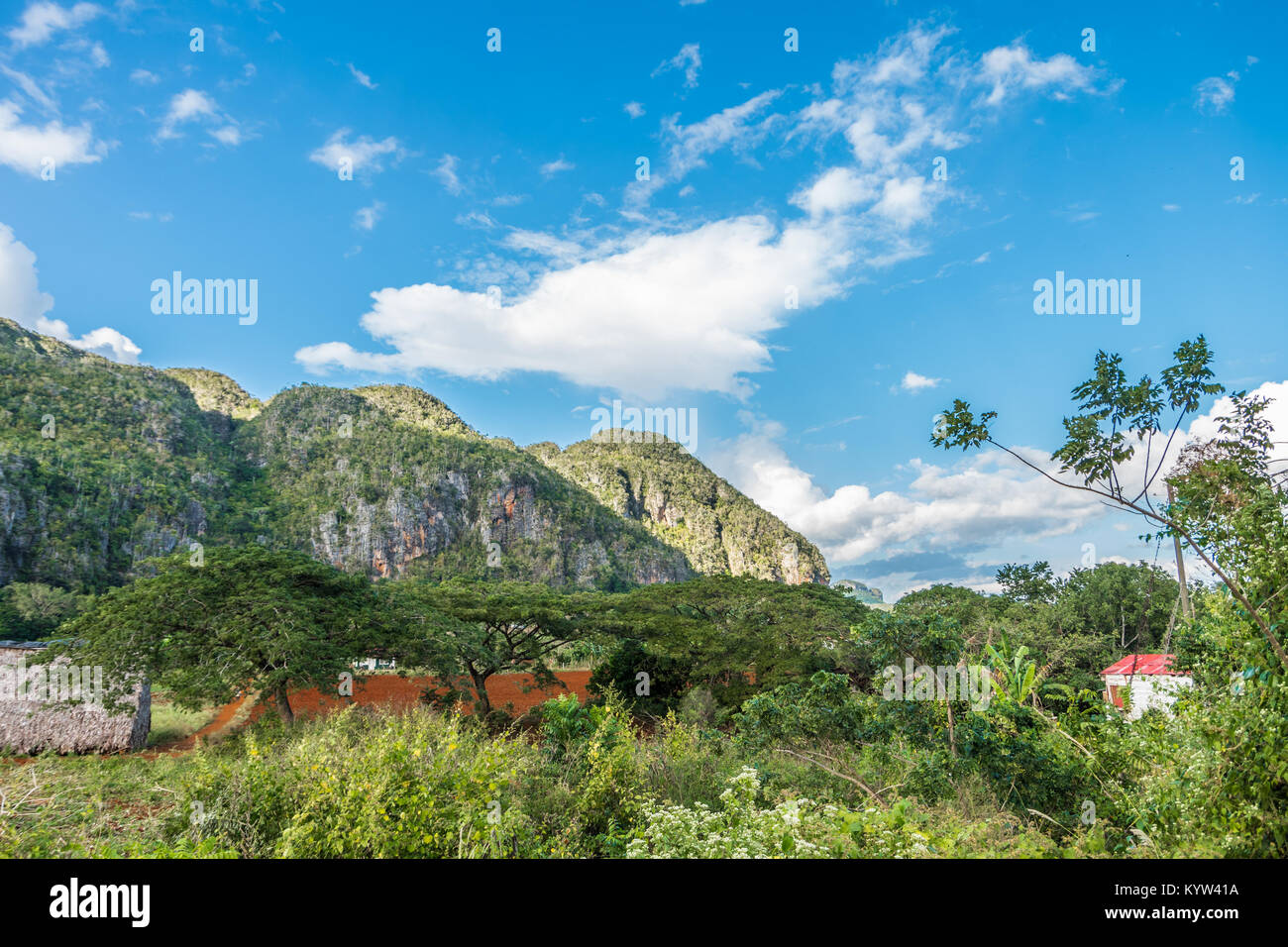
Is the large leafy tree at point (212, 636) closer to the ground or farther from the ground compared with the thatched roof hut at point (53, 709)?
farther from the ground

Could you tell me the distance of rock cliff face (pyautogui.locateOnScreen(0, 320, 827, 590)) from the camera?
5481 centimetres

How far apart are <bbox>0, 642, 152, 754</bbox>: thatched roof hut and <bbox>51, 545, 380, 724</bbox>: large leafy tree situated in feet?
2.35

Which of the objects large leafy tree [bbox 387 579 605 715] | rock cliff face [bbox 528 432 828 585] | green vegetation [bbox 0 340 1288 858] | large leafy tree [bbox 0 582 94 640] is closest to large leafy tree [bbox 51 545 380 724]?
green vegetation [bbox 0 340 1288 858]

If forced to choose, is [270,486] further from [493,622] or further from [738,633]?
[738,633]

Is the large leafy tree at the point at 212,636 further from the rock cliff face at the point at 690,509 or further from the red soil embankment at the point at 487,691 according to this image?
the rock cliff face at the point at 690,509

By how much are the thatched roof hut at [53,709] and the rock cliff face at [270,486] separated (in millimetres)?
31831

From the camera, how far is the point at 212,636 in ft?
39.5

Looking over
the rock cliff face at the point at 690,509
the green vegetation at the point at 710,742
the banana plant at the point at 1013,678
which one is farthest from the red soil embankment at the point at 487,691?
the rock cliff face at the point at 690,509

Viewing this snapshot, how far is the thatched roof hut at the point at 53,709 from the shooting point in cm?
1202

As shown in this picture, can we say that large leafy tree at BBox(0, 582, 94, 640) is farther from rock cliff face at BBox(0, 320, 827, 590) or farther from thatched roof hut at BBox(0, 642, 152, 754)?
thatched roof hut at BBox(0, 642, 152, 754)

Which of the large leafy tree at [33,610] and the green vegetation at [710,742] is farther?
the large leafy tree at [33,610]

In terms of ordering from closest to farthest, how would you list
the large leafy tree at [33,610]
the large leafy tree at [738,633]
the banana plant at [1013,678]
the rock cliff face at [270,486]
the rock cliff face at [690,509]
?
1. the banana plant at [1013,678]
2. the large leafy tree at [738,633]
3. the large leafy tree at [33,610]
4. the rock cliff face at [270,486]
5. the rock cliff face at [690,509]
